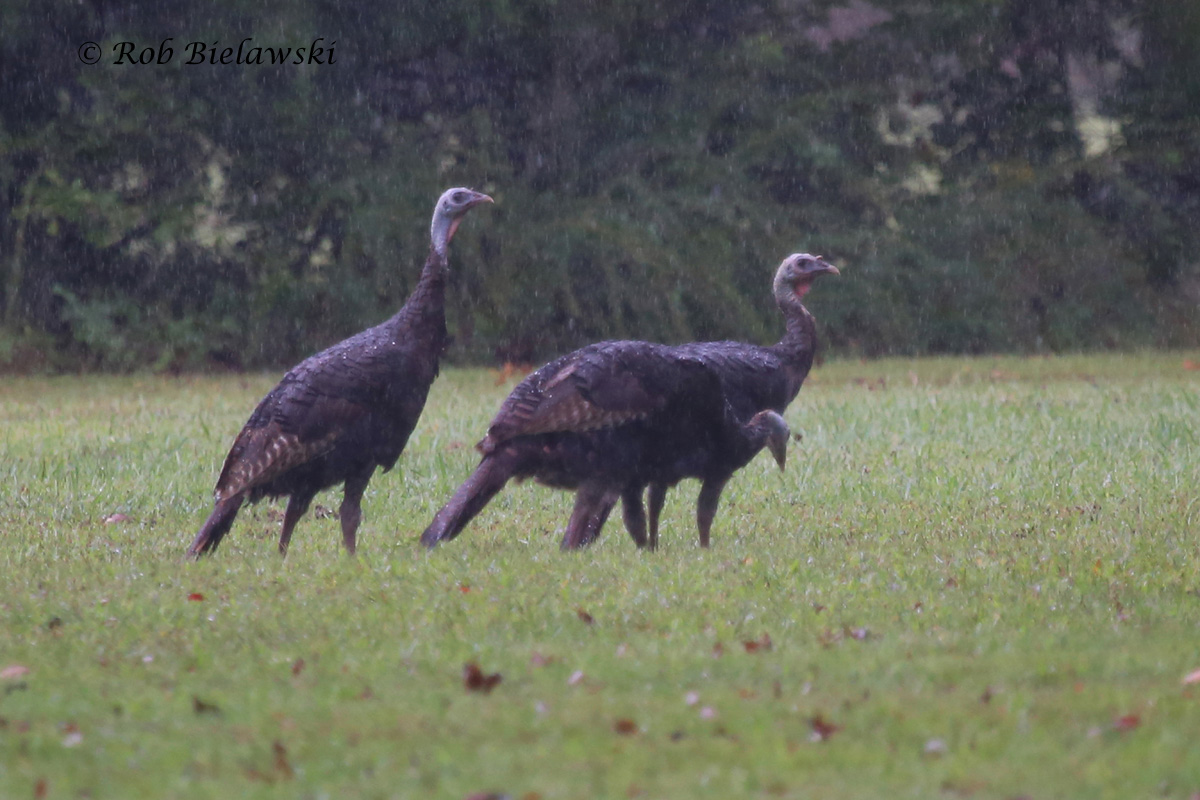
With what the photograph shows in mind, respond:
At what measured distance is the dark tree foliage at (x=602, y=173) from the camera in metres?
20.6

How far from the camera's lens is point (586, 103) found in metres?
22.6

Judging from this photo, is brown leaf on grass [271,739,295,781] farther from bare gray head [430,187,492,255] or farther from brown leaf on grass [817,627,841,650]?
bare gray head [430,187,492,255]

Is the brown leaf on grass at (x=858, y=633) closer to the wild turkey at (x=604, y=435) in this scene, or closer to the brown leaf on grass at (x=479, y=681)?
the brown leaf on grass at (x=479, y=681)

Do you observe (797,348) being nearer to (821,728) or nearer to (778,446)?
(778,446)

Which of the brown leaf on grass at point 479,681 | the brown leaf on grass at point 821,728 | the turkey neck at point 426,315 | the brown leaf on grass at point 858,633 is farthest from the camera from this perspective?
the turkey neck at point 426,315

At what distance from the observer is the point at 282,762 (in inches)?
164

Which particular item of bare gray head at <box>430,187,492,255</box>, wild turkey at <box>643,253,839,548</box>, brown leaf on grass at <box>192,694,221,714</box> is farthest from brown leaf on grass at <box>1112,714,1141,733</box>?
bare gray head at <box>430,187,492,255</box>

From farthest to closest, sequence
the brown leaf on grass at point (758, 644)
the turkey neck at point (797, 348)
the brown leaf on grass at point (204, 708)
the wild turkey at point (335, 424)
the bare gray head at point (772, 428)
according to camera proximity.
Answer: the turkey neck at point (797, 348) → the bare gray head at point (772, 428) → the wild turkey at point (335, 424) → the brown leaf on grass at point (758, 644) → the brown leaf on grass at point (204, 708)

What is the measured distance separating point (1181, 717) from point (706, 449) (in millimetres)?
3675

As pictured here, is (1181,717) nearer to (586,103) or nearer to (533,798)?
(533,798)

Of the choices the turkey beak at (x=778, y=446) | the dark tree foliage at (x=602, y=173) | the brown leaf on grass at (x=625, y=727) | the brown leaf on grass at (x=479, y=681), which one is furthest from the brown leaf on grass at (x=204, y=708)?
the dark tree foliage at (x=602, y=173)

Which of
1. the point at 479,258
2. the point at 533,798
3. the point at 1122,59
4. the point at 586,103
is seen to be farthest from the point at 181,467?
the point at 1122,59

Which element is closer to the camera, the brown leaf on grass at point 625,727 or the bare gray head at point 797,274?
the brown leaf on grass at point 625,727

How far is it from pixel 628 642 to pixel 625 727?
116 centimetres
